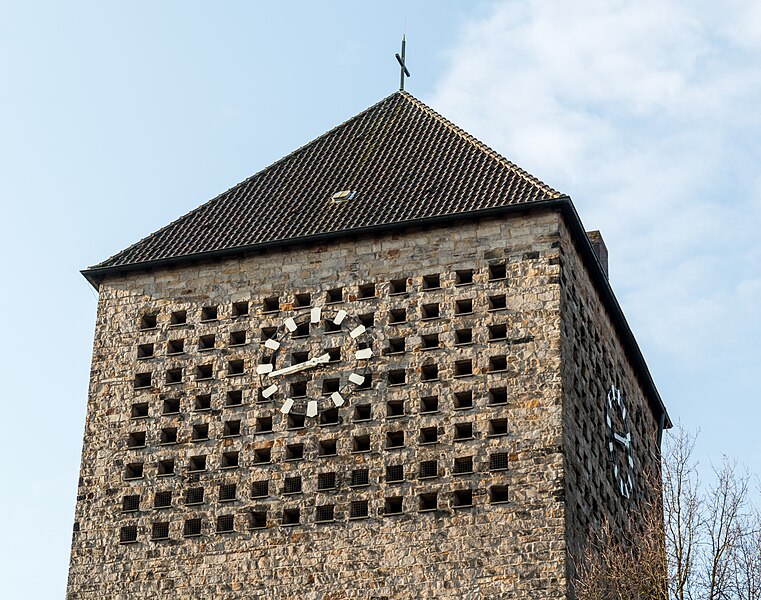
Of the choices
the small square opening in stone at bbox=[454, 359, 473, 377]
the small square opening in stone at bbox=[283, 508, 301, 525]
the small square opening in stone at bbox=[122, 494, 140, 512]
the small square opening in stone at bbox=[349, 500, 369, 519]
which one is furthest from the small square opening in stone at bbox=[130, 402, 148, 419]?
the small square opening in stone at bbox=[454, 359, 473, 377]

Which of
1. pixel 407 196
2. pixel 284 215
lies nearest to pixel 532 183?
pixel 407 196

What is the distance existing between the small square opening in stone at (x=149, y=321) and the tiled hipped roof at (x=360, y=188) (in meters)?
1.10

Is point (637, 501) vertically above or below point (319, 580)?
above

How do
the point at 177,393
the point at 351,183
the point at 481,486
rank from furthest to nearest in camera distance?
1. the point at 351,183
2. the point at 177,393
3. the point at 481,486

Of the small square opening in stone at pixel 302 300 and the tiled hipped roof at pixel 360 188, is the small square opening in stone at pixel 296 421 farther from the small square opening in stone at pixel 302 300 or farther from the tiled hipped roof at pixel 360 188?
the tiled hipped roof at pixel 360 188

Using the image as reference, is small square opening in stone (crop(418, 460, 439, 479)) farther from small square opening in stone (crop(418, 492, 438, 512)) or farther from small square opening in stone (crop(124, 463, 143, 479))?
small square opening in stone (crop(124, 463, 143, 479))

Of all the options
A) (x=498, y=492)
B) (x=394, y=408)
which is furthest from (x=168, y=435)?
(x=498, y=492)

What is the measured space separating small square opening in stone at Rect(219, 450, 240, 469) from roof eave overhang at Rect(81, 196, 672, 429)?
410 cm

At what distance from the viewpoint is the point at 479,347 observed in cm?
3095

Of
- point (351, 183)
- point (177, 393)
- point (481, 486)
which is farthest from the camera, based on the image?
point (351, 183)

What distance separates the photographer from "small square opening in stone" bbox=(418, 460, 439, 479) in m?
30.1

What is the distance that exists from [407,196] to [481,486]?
6436 millimetres

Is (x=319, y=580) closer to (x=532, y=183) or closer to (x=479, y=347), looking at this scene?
(x=479, y=347)

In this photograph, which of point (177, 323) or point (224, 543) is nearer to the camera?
point (224, 543)
